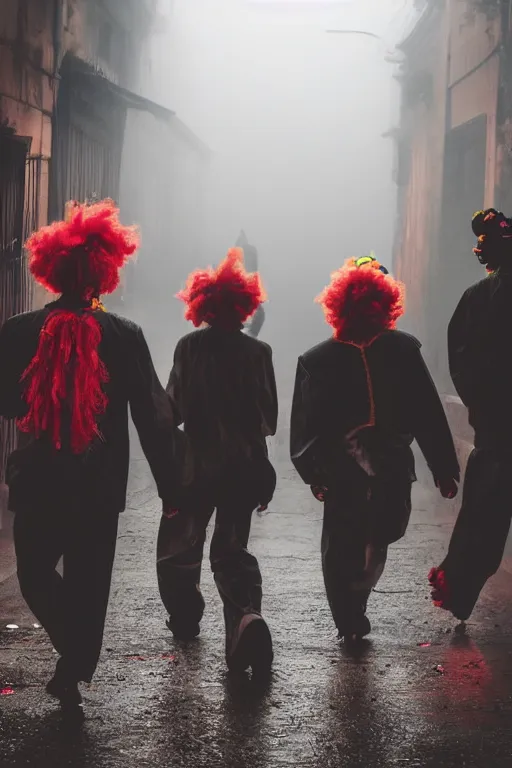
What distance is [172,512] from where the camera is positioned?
4.49m

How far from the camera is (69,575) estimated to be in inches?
166

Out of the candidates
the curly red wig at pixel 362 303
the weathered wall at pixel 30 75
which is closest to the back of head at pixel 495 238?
the curly red wig at pixel 362 303

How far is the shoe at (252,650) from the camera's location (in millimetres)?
4703

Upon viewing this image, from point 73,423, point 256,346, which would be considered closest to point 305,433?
point 256,346

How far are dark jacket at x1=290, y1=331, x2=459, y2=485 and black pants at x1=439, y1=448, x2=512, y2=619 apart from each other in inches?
5.4

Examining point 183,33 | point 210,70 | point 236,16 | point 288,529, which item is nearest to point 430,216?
point 288,529

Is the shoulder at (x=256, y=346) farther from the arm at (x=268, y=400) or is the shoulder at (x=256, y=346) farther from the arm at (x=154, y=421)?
the arm at (x=154, y=421)

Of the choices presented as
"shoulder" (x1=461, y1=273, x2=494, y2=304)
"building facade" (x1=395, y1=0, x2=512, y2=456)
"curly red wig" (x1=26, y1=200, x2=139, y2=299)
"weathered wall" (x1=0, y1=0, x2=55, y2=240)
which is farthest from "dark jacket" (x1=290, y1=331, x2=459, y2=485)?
"building facade" (x1=395, y1=0, x2=512, y2=456)

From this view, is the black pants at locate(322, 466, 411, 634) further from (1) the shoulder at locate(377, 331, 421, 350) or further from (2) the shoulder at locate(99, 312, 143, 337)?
(2) the shoulder at locate(99, 312, 143, 337)

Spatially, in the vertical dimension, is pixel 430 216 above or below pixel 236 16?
below

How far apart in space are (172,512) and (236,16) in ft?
118

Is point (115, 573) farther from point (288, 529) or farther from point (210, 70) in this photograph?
point (210, 70)

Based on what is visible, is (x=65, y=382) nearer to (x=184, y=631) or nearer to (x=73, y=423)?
Answer: (x=73, y=423)

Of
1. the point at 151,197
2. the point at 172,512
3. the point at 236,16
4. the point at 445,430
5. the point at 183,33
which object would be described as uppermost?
the point at 236,16
